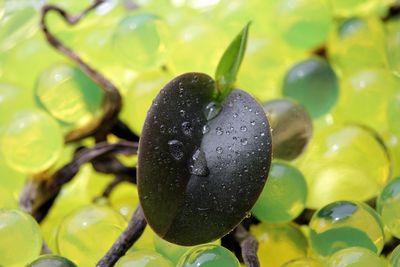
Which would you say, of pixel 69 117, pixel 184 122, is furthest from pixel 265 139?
pixel 69 117

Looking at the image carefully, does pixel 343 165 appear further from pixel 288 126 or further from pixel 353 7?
pixel 353 7

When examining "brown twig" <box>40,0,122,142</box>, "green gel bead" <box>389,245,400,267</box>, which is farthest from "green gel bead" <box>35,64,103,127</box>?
"green gel bead" <box>389,245,400,267</box>

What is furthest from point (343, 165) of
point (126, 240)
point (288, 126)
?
point (126, 240)

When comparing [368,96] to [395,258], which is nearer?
[395,258]

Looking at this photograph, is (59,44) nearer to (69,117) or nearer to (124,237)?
(69,117)

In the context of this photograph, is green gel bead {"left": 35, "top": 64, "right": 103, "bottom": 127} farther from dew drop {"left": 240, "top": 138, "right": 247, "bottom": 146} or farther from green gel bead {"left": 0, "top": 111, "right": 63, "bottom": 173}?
dew drop {"left": 240, "top": 138, "right": 247, "bottom": 146}
